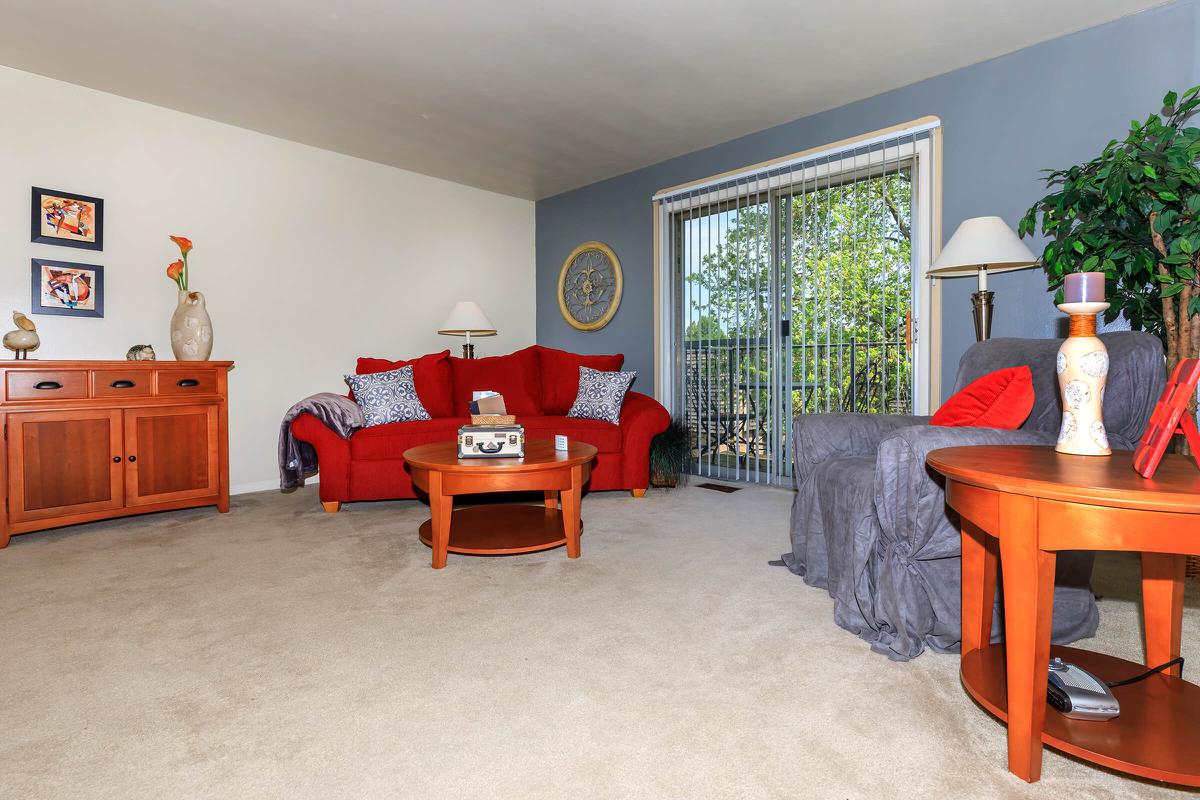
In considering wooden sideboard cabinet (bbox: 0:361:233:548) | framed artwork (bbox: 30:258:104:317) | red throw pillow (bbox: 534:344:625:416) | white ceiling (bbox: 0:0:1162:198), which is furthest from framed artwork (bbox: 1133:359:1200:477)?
framed artwork (bbox: 30:258:104:317)

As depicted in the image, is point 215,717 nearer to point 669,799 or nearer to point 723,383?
point 669,799

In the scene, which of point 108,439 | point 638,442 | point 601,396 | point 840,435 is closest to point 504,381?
point 601,396

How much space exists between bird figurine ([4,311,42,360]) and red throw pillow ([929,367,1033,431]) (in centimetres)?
421

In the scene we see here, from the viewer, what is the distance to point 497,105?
3930 millimetres

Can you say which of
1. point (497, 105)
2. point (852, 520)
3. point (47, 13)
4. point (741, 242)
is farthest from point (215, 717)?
point (741, 242)

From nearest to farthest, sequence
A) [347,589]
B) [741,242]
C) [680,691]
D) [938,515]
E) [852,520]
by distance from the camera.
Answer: [680,691], [938,515], [852,520], [347,589], [741,242]

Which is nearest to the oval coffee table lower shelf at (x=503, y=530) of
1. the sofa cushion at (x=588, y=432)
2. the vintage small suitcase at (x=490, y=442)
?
the vintage small suitcase at (x=490, y=442)

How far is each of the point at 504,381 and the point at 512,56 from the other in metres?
2.22

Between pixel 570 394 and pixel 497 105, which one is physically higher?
pixel 497 105

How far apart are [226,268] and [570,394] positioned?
8.15ft

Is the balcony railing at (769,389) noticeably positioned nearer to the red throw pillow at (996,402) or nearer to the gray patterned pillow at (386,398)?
the red throw pillow at (996,402)

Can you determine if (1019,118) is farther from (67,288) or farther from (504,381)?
(67,288)

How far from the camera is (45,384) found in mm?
3098

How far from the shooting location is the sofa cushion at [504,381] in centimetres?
468
